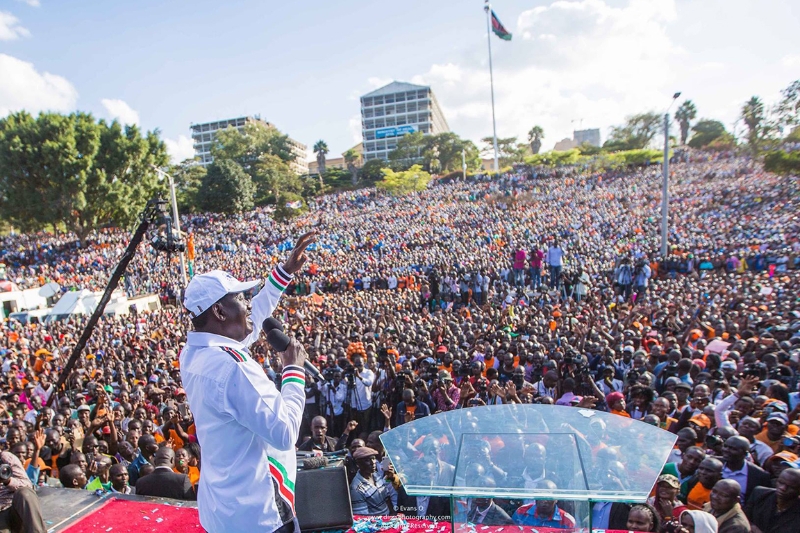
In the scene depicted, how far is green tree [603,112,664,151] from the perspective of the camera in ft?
170

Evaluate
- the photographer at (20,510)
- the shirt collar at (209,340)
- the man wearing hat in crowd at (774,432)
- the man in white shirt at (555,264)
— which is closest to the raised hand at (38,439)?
the photographer at (20,510)

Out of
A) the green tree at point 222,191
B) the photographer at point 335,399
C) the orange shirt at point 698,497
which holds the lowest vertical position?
the photographer at point 335,399

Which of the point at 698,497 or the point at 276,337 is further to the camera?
the point at 698,497

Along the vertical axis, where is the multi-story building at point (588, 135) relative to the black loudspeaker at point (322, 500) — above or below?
above

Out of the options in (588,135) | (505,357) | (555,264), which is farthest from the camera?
(588,135)

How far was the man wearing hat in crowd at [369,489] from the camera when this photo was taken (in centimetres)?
355

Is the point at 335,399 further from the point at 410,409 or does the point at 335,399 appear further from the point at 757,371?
the point at 757,371

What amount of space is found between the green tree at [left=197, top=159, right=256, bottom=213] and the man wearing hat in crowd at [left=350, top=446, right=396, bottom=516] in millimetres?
36033

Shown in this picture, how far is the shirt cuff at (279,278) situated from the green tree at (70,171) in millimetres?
32777

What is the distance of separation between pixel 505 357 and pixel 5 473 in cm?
577

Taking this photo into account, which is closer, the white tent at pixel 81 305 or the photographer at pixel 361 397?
the photographer at pixel 361 397

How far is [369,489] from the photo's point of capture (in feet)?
12.0

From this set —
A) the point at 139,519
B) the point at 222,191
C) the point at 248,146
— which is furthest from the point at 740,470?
the point at 248,146

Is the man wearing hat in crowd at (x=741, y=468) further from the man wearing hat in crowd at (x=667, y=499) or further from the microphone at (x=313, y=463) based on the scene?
the microphone at (x=313, y=463)
